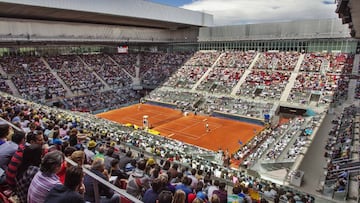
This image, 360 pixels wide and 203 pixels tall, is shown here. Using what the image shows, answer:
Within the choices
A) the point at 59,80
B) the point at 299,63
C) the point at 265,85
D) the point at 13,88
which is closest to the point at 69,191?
the point at 265,85

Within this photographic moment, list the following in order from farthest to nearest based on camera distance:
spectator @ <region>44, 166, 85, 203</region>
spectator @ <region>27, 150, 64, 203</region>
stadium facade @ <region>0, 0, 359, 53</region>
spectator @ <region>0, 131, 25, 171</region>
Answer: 1. stadium facade @ <region>0, 0, 359, 53</region>
2. spectator @ <region>0, 131, 25, 171</region>
3. spectator @ <region>27, 150, 64, 203</region>
4. spectator @ <region>44, 166, 85, 203</region>

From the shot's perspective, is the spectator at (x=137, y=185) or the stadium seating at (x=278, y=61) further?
the stadium seating at (x=278, y=61)

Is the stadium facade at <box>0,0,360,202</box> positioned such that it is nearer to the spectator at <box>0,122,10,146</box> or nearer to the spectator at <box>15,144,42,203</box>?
the spectator at <box>0,122,10,146</box>

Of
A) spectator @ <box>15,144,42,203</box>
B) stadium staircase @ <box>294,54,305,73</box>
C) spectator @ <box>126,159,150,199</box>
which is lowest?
spectator @ <box>126,159,150,199</box>

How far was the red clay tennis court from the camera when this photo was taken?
25.3m

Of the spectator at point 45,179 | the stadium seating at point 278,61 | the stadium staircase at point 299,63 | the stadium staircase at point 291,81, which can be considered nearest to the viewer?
the spectator at point 45,179

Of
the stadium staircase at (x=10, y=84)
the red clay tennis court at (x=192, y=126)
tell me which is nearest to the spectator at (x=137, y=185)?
the red clay tennis court at (x=192, y=126)

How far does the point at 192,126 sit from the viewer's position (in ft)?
99.0

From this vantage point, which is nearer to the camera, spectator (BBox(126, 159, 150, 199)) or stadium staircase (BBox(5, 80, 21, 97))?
spectator (BBox(126, 159, 150, 199))

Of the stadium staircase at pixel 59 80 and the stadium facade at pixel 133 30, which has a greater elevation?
the stadium facade at pixel 133 30

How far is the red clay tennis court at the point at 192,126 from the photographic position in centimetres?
2530

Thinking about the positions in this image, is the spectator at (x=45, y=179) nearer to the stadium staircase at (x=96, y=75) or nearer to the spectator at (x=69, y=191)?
the spectator at (x=69, y=191)

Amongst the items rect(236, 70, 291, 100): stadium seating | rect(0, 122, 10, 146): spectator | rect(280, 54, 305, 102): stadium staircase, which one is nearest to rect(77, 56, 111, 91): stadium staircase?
rect(236, 70, 291, 100): stadium seating

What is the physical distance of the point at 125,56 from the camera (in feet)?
177
